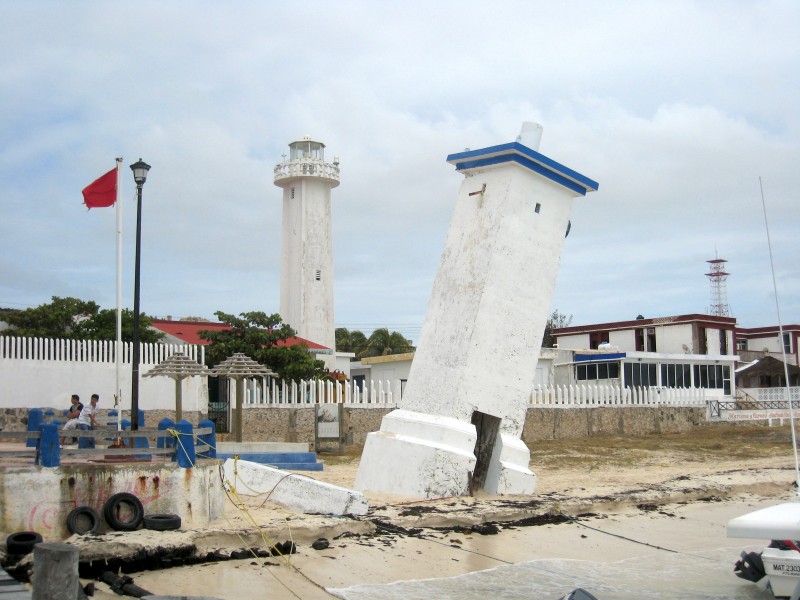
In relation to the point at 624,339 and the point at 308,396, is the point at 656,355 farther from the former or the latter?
the point at 308,396

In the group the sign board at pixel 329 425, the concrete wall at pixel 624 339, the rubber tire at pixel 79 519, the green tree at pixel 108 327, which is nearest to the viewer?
the rubber tire at pixel 79 519

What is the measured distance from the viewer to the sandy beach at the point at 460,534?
8.28 m

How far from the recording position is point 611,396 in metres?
29.0

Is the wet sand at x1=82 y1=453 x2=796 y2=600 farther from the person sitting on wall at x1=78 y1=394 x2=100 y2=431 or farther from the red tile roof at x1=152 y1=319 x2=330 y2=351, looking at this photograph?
the red tile roof at x1=152 y1=319 x2=330 y2=351

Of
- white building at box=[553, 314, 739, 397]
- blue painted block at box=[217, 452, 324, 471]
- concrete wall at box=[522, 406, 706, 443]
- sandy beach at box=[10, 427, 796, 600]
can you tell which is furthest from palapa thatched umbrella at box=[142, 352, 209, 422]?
white building at box=[553, 314, 739, 397]

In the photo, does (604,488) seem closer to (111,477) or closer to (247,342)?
(111,477)

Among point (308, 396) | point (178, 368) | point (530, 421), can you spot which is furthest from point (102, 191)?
point (530, 421)

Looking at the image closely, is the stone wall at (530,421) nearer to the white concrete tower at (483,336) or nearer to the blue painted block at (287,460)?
the blue painted block at (287,460)

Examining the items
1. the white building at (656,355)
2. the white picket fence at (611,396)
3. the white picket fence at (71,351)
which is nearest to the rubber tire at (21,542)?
the white picket fence at (71,351)

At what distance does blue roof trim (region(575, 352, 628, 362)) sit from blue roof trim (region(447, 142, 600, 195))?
64.9 feet

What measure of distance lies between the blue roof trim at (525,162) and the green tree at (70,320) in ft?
62.1

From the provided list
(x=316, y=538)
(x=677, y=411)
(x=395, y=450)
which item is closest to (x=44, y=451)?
(x=316, y=538)

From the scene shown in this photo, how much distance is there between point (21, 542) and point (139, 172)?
298 inches

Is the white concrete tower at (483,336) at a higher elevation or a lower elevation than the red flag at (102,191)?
lower
